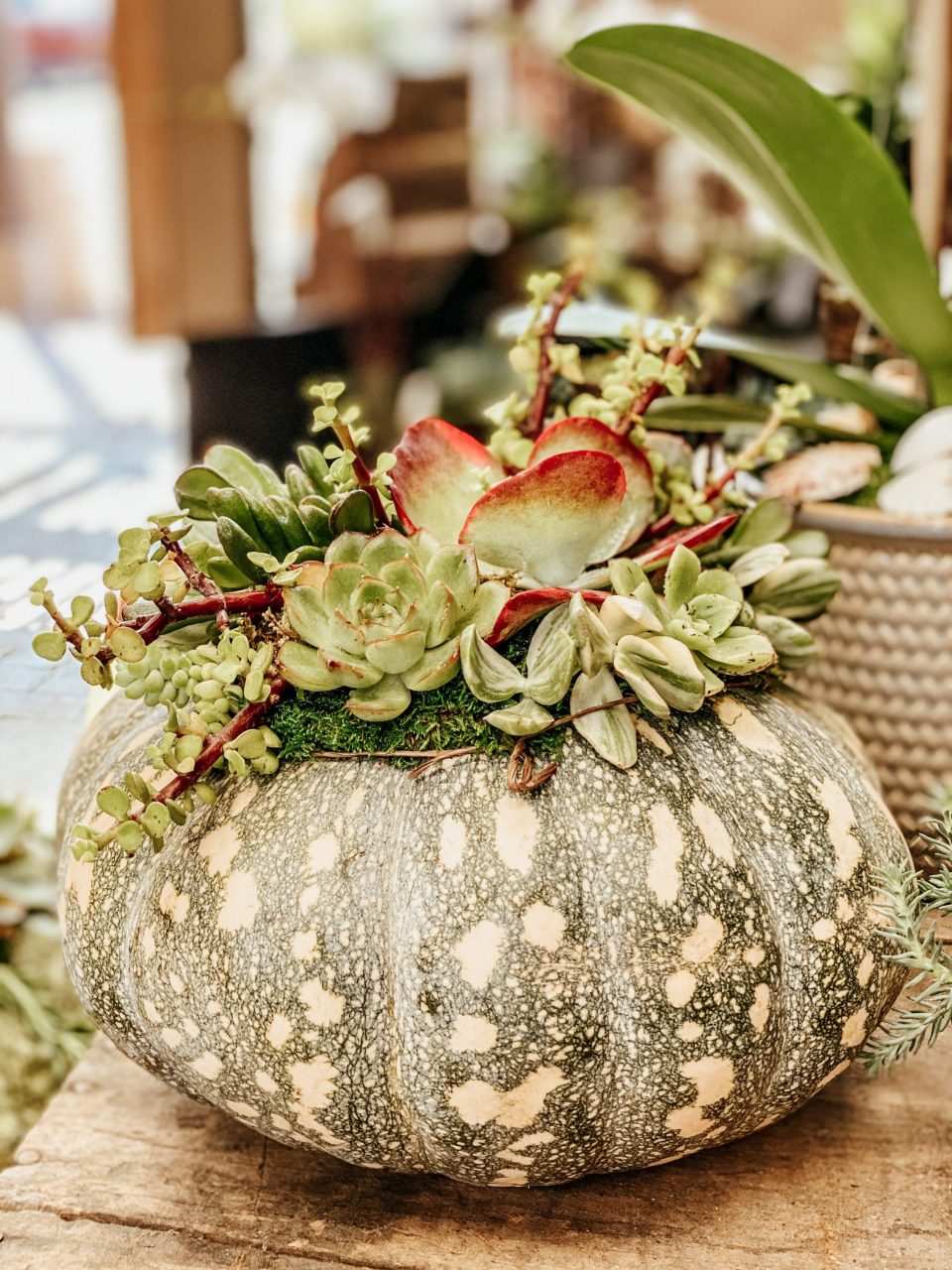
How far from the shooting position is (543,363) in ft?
2.56

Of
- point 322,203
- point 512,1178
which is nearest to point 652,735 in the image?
point 512,1178

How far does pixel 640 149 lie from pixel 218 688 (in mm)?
4006

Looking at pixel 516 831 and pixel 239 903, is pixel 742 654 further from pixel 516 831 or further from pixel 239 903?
pixel 239 903

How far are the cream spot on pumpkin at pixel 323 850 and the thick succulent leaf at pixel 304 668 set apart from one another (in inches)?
3.0

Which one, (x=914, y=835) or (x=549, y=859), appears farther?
(x=914, y=835)

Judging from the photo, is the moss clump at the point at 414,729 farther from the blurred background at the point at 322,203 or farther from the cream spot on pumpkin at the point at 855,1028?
the blurred background at the point at 322,203

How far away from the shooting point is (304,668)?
0.64 m

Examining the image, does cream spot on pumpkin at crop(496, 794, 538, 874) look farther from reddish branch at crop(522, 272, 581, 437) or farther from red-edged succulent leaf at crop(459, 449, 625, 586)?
reddish branch at crop(522, 272, 581, 437)

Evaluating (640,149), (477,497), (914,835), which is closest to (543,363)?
(477,497)

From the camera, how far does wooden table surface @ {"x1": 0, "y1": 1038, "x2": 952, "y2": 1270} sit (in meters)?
0.66

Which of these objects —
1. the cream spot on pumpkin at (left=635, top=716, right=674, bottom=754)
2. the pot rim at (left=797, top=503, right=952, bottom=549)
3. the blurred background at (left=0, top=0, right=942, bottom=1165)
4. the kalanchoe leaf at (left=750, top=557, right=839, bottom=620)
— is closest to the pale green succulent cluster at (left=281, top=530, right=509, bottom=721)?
the cream spot on pumpkin at (left=635, top=716, right=674, bottom=754)

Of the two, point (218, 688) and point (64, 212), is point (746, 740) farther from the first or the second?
point (64, 212)

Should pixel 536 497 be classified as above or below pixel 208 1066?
above

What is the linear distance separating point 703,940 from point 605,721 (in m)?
0.12
